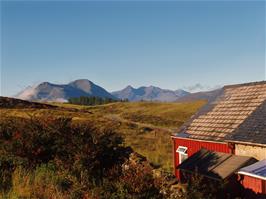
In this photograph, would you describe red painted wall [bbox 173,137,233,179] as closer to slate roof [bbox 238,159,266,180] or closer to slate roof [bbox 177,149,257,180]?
slate roof [bbox 177,149,257,180]

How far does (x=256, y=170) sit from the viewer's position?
14.1m

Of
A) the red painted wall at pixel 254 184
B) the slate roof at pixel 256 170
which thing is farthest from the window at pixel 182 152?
the slate roof at pixel 256 170

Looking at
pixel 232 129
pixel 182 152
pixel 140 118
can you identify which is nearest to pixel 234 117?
pixel 232 129

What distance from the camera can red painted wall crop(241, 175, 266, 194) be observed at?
45.5 feet

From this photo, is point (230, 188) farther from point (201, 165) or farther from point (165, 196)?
point (165, 196)

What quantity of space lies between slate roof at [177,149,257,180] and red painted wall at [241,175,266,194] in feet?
1.77

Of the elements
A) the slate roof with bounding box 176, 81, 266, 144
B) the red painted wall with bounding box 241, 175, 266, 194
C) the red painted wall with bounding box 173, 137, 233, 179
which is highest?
the slate roof with bounding box 176, 81, 266, 144

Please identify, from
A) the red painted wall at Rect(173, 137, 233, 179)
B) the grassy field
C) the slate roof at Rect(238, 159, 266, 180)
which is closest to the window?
the red painted wall at Rect(173, 137, 233, 179)

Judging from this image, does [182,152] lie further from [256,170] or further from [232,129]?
[256,170]

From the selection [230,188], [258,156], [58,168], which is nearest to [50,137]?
[58,168]

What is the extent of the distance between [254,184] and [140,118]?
85658 millimetres

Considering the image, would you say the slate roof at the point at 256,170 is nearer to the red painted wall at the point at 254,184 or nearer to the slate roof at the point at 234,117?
the red painted wall at the point at 254,184

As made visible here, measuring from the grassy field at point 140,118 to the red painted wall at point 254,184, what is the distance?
932cm

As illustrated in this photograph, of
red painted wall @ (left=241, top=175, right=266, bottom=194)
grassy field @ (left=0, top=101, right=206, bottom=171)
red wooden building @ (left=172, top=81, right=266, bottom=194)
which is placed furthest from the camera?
grassy field @ (left=0, top=101, right=206, bottom=171)
